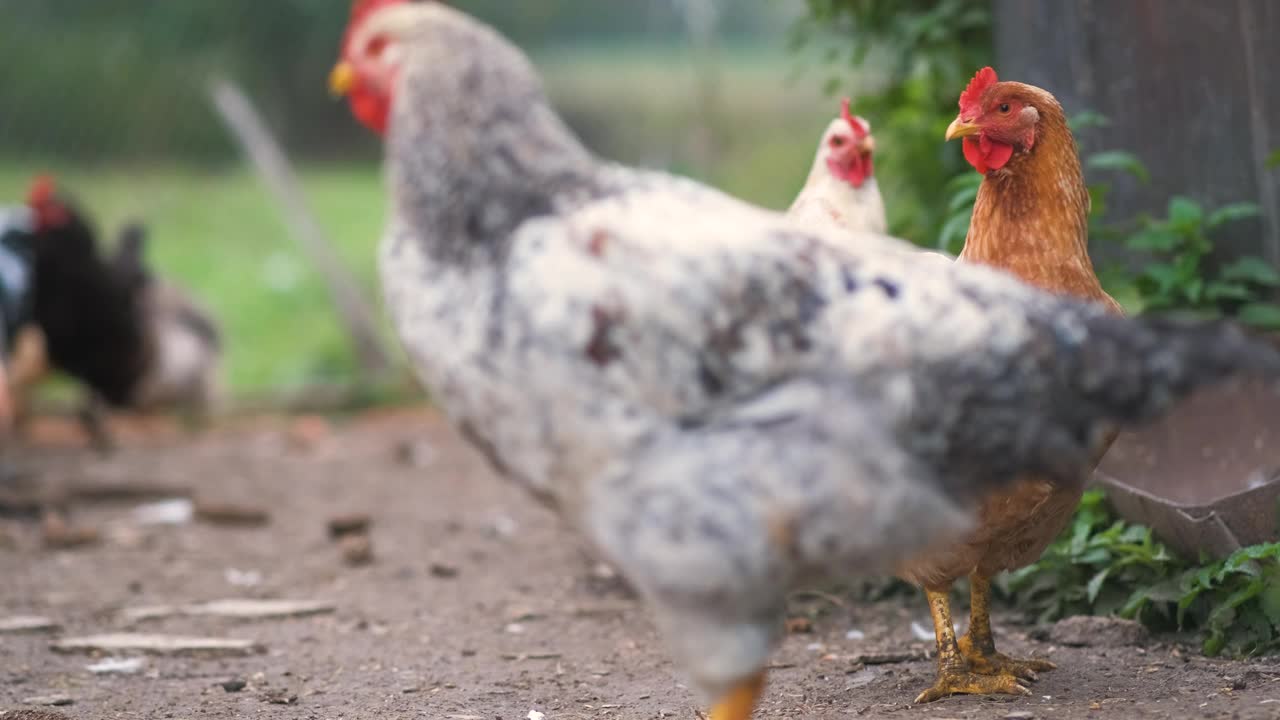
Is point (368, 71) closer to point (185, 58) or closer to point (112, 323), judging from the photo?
point (112, 323)

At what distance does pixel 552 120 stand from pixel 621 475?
772 mm

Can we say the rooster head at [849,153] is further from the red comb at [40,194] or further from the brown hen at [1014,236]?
the red comb at [40,194]

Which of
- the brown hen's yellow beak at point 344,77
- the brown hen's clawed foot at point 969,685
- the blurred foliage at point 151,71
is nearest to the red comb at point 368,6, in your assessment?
the brown hen's yellow beak at point 344,77

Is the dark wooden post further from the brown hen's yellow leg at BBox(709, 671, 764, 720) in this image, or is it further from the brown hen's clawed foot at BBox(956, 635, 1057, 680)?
the brown hen's yellow leg at BBox(709, 671, 764, 720)

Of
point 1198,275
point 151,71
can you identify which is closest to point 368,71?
point 1198,275

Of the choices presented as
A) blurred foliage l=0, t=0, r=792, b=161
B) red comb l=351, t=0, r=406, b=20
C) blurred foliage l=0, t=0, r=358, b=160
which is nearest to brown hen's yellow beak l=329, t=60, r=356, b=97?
red comb l=351, t=0, r=406, b=20

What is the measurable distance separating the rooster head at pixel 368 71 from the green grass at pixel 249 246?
715cm

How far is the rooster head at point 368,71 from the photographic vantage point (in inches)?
108

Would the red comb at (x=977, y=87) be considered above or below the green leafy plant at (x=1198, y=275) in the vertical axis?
above

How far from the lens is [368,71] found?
9.04ft

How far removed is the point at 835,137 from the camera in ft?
12.5

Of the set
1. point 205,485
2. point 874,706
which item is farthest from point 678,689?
point 205,485

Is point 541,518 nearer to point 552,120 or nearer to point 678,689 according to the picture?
point 678,689

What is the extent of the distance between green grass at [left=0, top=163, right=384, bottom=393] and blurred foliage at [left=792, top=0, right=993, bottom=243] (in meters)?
5.57
